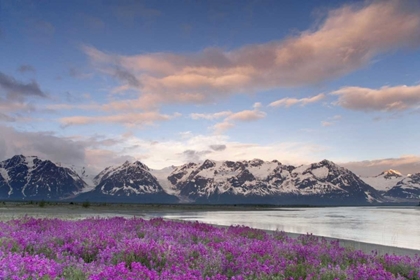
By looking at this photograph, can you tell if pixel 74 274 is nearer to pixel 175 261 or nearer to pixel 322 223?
pixel 175 261

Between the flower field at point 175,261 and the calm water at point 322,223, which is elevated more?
the flower field at point 175,261

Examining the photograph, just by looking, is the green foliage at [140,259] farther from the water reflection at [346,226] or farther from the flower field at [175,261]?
the water reflection at [346,226]

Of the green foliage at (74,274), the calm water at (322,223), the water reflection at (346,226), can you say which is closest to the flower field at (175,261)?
the green foliage at (74,274)

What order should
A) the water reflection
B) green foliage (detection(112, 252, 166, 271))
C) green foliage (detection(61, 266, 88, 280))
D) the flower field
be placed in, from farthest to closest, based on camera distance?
the water reflection
green foliage (detection(112, 252, 166, 271))
the flower field
green foliage (detection(61, 266, 88, 280))

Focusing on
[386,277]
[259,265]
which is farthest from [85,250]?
[386,277]

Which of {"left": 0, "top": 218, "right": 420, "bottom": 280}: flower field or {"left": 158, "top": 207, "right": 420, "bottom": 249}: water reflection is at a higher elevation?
{"left": 0, "top": 218, "right": 420, "bottom": 280}: flower field

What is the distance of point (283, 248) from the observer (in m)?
12.3

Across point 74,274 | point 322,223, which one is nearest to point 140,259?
point 74,274

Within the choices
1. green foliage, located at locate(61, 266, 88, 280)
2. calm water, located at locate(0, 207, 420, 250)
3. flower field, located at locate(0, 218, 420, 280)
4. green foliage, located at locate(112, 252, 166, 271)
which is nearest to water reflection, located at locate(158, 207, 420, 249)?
calm water, located at locate(0, 207, 420, 250)

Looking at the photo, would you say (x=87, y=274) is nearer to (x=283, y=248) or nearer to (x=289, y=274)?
(x=289, y=274)

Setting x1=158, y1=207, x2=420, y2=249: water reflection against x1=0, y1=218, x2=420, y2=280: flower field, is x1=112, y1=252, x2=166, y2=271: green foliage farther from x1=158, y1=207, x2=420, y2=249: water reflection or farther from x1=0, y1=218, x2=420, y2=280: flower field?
x1=158, y1=207, x2=420, y2=249: water reflection

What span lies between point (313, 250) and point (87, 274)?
7.49 metres

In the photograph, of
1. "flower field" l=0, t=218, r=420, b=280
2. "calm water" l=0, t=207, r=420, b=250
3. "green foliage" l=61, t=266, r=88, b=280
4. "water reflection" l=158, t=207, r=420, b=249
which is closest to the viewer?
"green foliage" l=61, t=266, r=88, b=280

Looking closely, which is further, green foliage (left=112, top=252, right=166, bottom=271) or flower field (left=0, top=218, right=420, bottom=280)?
green foliage (left=112, top=252, right=166, bottom=271)
